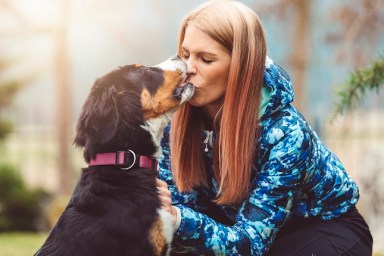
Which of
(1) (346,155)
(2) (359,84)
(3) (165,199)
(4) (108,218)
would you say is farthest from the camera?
(1) (346,155)

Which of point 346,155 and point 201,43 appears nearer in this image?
point 201,43

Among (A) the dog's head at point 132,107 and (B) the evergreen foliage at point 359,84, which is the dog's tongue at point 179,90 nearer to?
(A) the dog's head at point 132,107

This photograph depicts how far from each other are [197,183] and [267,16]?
22.5ft

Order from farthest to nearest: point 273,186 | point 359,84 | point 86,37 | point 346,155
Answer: point 346,155 < point 86,37 < point 359,84 < point 273,186

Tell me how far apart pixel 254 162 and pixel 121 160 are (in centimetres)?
69

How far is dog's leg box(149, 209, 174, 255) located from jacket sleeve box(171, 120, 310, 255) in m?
0.11

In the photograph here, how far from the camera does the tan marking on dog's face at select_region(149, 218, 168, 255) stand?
2578mm

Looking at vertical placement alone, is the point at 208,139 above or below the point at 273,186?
above

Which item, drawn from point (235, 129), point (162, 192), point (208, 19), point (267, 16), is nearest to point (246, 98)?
point (235, 129)

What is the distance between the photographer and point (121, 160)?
262cm

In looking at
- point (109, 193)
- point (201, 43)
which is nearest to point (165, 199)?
point (109, 193)

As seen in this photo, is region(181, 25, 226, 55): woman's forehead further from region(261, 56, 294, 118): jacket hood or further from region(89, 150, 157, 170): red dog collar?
region(89, 150, 157, 170): red dog collar

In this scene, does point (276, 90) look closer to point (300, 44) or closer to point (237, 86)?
point (237, 86)

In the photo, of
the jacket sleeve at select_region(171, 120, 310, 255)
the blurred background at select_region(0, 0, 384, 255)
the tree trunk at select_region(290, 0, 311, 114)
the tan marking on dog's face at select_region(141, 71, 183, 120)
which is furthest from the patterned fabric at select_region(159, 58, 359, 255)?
the tree trunk at select_region(290, 0, 311, 114)
